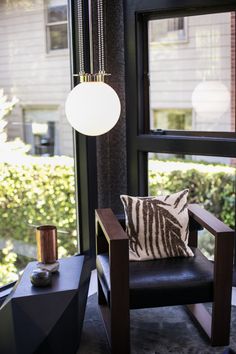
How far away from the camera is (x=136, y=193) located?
3.68 metres

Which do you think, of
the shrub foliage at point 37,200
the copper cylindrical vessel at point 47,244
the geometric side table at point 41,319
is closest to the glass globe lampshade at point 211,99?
the shrub foliage at point 37,200

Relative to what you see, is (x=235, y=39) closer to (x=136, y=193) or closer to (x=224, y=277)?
(x=136, y=193)

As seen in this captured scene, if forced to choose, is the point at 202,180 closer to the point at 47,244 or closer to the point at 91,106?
the point at 91,106

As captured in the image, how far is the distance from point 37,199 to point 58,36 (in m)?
1.15

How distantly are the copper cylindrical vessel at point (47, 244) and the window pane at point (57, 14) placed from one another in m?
1.53

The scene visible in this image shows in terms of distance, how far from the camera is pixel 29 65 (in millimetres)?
3242

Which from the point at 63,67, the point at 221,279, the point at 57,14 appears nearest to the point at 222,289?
the point at 221,279

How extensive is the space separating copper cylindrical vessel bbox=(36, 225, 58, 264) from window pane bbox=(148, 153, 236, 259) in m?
1.33

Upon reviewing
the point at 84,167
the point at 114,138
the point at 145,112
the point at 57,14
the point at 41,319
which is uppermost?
the point at 57,14

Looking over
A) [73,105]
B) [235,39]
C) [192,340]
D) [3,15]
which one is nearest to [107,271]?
[192,340]

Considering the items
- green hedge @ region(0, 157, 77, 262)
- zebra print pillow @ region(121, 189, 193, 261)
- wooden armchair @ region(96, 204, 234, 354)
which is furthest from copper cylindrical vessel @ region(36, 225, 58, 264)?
green hedge @ region(0, 157, 77, 262)

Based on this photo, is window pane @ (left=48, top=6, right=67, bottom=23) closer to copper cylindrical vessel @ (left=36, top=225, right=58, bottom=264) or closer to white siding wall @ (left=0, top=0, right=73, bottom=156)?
white siding wall @ (left=0, top=0, right=73, bottom=156)

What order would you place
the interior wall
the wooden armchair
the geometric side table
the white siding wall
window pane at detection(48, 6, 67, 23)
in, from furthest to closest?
the interior wall, window pane at detection(48, 6, 67, 23), the white siding wall, the wooden armchair, the geometric side table

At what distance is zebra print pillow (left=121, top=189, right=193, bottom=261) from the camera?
2822mm
